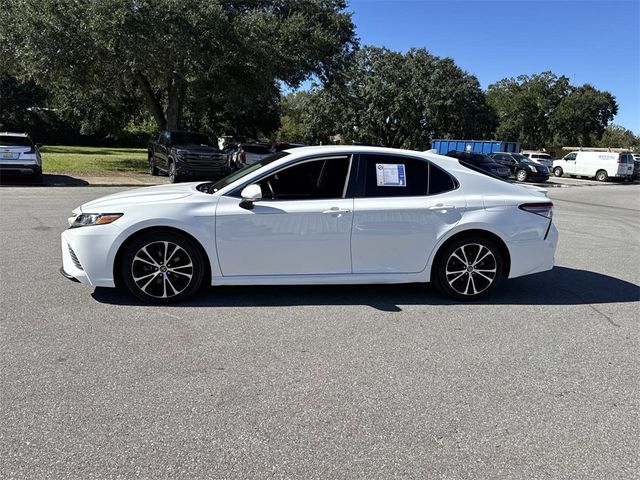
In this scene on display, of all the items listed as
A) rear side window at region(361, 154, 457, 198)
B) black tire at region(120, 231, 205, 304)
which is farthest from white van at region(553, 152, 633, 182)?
black tire at region(120, 231, 205, 304)

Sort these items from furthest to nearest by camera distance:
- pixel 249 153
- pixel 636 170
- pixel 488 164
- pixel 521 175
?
pixel 636 170, pixel 521 175, pixel 488 164, pixel 249 153

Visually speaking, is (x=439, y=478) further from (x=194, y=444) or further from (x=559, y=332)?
(x=559, y=332)

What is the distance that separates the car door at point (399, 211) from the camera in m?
5.33

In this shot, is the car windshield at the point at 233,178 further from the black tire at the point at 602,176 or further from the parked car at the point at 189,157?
the black tire at the point at 602,176

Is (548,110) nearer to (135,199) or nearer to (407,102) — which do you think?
(407,102)

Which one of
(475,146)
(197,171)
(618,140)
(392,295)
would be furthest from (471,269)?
(618,140)

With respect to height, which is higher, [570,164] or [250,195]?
[570,164]

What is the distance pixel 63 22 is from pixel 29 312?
17580 mm

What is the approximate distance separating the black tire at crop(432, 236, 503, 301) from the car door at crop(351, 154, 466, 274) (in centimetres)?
22

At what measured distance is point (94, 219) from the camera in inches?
200

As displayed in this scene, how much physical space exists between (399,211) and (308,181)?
0.94 meters

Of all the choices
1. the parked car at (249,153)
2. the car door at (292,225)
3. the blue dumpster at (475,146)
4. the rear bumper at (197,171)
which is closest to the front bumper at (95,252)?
the car door at (292,225)

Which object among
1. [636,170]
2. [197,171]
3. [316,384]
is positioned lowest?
[316,384]

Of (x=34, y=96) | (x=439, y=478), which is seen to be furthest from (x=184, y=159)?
(x=34, y=96)
